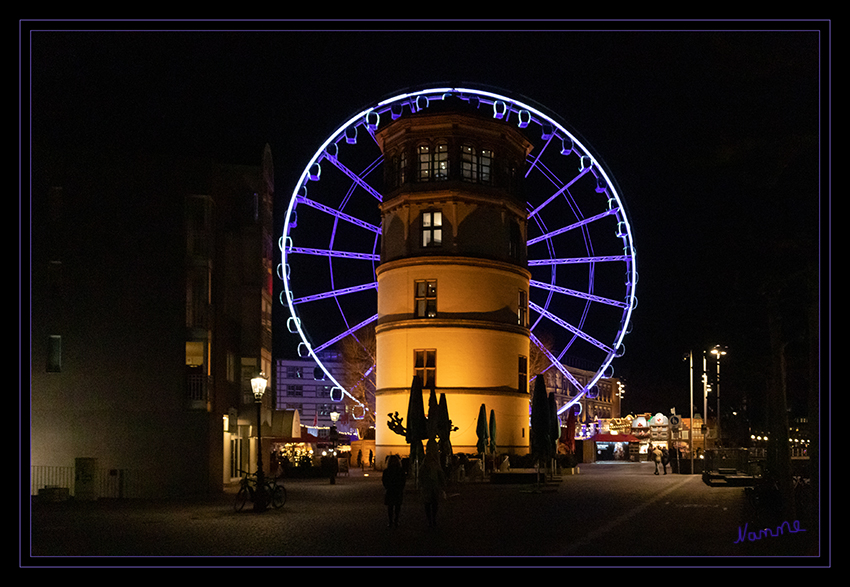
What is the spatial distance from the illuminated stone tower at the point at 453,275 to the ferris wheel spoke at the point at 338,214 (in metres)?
0.97

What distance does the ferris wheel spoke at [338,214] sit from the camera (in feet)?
197

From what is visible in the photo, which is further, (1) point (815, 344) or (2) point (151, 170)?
(2) point (151, 170)

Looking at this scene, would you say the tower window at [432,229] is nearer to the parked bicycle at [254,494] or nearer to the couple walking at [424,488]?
the parked bicycle at [254,494]

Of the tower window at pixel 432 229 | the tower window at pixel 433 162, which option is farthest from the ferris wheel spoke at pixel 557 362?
the tower window at pixel 433 162

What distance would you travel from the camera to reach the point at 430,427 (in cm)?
4531

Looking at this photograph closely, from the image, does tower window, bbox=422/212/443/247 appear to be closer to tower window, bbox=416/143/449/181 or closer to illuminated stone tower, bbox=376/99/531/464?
illuminated stone tower, bbox=376/99/531/464

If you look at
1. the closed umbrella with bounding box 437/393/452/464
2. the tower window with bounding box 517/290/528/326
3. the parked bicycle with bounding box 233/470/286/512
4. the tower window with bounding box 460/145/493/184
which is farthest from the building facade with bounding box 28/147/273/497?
the tower window with bounding box 517/290/528/326

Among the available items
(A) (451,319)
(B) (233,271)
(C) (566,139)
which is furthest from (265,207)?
(C) (566,139)

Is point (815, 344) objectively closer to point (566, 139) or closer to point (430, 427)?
point (430, 427)

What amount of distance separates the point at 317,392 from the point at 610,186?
11485 cm
